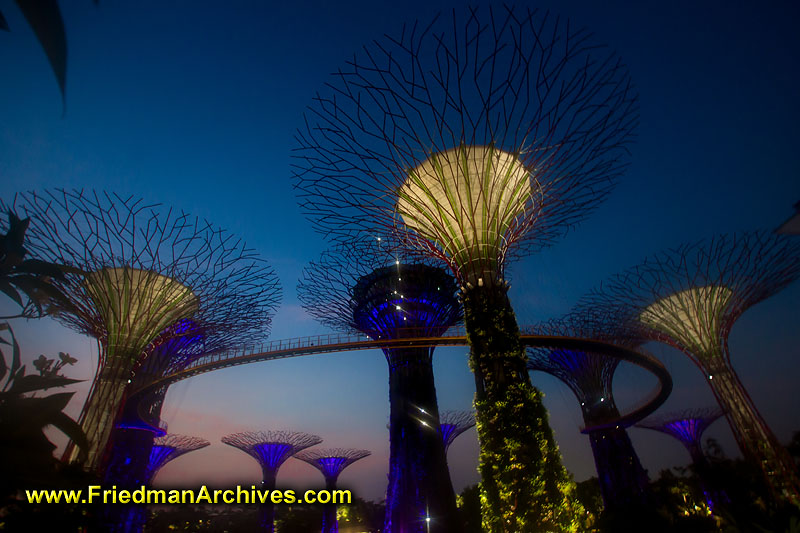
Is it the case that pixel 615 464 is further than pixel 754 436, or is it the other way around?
pixel 615 464

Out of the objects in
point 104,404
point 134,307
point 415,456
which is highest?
point 134,307

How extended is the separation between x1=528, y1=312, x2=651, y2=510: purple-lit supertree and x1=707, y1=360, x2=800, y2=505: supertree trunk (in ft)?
21.5

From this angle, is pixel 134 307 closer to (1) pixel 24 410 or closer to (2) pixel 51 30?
(1) pixel 24 410

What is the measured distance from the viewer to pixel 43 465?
1.52 meters

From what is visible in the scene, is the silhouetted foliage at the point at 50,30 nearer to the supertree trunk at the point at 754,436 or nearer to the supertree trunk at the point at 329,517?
the supertree trunk at the point at 754,436

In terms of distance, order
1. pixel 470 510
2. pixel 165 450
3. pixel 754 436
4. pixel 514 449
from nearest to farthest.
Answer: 1. pixel 514 449
2. pixel 754 436
3. pixel 165 450
4. pixel 470 510

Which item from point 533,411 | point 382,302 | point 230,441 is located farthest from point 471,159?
point 230,441

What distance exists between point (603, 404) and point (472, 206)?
67.0 feet

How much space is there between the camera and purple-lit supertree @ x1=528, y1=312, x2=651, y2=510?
895 inches

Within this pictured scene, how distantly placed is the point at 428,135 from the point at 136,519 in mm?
24316

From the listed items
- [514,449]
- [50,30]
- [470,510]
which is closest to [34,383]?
[50,30]

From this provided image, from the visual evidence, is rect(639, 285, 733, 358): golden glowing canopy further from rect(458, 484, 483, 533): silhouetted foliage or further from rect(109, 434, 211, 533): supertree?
rect(109, 434, 211, 533): supertree

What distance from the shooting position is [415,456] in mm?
18375

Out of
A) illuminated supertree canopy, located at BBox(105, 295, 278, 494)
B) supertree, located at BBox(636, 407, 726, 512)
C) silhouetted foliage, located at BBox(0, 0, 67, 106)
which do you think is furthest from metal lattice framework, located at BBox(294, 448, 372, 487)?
silhouetted foliage, located at BBox(0, 0, 67, 106)
